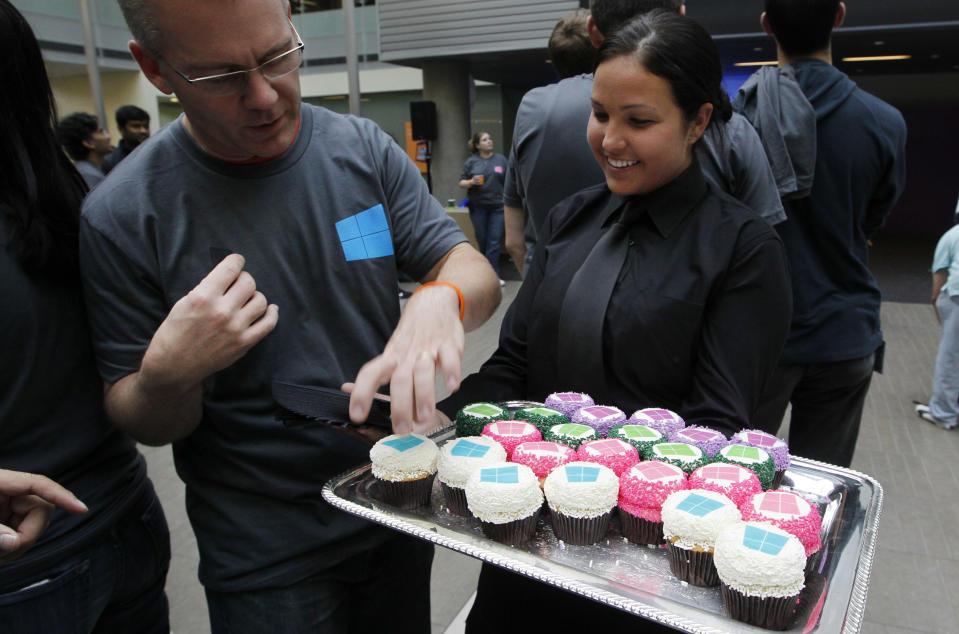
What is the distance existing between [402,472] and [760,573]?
0.58 meters

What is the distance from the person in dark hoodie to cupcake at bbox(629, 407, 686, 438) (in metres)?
0.83

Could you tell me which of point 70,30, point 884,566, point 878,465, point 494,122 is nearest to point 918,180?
point 494,122

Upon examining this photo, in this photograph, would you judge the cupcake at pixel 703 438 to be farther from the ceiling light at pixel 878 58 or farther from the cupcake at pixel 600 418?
the ceiling light at pixel 878 58

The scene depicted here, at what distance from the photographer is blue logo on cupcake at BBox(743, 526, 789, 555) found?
88 cm

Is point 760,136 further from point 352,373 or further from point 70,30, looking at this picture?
point 70,30

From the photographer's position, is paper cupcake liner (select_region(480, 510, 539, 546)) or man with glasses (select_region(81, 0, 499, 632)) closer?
man with glasses (select_region(81, 0, 499, 632))

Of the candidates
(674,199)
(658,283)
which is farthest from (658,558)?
(674,199)

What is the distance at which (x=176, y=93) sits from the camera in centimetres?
96

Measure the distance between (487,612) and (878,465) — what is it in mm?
3040

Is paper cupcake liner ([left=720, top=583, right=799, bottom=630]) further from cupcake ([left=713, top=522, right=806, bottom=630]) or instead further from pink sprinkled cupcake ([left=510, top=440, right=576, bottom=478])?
pink sprinkled cupcake ([left=510, top=440, right=576, bottom=478])

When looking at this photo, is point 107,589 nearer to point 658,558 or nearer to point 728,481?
point 658,558

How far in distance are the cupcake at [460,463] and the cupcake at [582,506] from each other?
129 mm

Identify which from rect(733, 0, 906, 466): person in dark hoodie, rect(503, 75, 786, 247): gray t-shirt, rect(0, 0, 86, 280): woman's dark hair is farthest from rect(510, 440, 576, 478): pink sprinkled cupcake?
rect(503, 75, 786, 247): gray t-shirt

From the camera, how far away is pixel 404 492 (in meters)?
1.11
